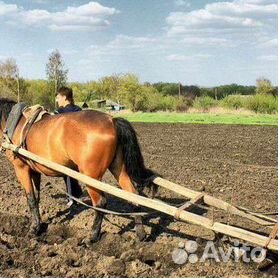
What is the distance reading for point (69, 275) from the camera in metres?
5.19

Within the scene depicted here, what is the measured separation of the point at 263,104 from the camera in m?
48.2

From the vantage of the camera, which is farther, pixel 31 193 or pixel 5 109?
pixel 5 109

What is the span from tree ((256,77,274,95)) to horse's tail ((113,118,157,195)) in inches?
2202

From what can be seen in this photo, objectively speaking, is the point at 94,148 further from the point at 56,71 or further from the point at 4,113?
the point at 56,71

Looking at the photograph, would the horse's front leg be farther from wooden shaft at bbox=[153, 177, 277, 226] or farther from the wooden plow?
wooden shaft at bbox=[153, 177, 277, 226]

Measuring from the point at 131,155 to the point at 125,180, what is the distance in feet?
1.20

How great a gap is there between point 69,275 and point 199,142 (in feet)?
46.3

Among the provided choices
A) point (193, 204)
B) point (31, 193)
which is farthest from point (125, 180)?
point (31, 193)

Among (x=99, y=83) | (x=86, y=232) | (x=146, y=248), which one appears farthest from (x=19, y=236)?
(x=99, y=83)

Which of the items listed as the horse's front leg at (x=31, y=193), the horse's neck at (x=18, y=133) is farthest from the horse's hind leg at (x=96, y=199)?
the horse's neck at (x=18, y=133)

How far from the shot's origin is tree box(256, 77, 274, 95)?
6356 cm

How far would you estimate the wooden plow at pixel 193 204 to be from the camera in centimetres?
468

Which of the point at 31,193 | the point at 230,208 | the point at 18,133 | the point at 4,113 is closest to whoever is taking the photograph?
the point at 230,208

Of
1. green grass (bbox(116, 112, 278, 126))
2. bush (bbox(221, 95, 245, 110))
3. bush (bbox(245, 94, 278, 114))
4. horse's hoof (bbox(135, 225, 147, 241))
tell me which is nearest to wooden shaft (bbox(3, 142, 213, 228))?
horse's hoof (bbox(135, 225, 147, 241))
